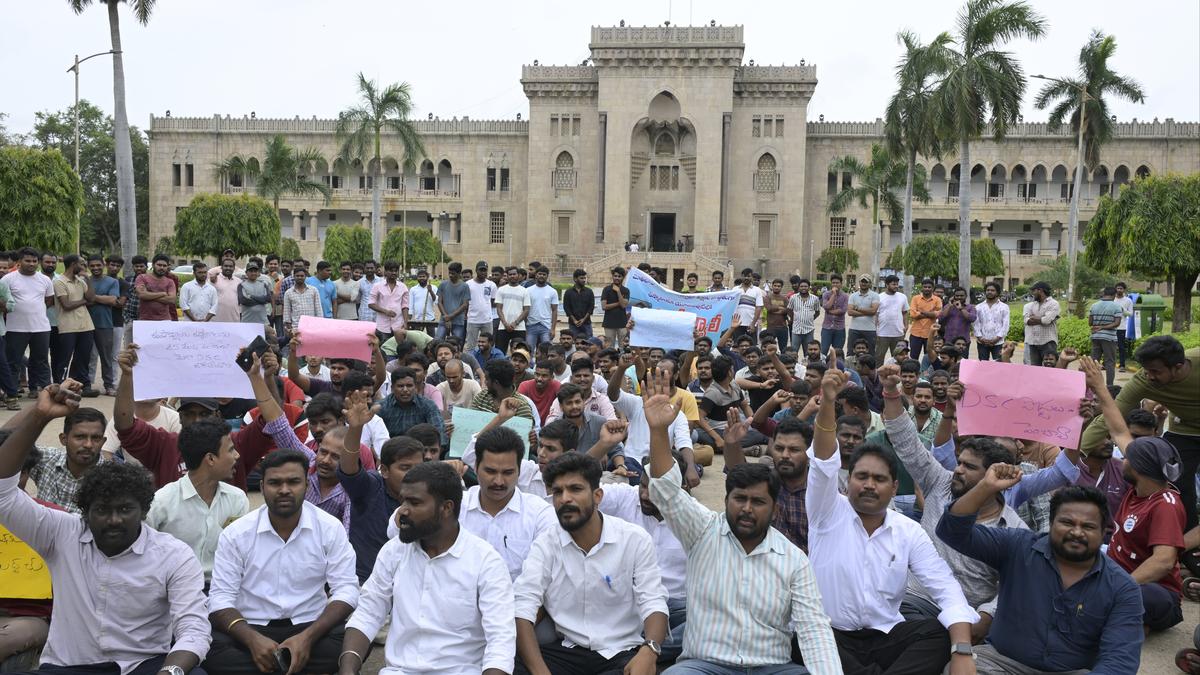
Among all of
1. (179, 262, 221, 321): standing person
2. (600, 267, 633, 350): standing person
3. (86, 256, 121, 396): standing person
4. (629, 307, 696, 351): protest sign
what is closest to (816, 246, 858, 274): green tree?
(600, 267, 633, 350): standing person

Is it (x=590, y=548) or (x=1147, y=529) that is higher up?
(x=590, y=548)

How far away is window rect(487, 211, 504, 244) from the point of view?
55906 mm

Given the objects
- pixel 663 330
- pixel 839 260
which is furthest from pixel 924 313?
pixel 839 260

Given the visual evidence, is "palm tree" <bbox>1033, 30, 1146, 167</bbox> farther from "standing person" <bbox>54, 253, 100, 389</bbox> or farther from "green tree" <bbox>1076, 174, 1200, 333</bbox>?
"standing person" <bbox>54, 253, 100, 389</bbox>

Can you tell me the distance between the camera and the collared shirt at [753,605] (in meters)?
4.29

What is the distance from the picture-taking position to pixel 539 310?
546 inches

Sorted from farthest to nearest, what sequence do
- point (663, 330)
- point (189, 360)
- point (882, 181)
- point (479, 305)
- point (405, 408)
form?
1. point (882, 181)
2. point (479, 305)
3. point (663, 330)
4. point (405, 408)
5. point (189, 360)

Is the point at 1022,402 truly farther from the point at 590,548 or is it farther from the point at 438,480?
the point at 438,480

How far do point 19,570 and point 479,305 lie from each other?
948 centimetres

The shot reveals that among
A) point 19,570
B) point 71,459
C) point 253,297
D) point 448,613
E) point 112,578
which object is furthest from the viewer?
point 253,297

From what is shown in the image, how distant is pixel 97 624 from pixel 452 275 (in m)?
9.46

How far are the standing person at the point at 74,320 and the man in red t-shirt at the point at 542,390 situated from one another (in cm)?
663

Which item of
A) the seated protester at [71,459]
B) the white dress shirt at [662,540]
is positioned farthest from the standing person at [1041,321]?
the seated protester at [71,459]

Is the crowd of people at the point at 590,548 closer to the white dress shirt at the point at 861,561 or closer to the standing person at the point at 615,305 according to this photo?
the white dress shirt at the point at 861,561
